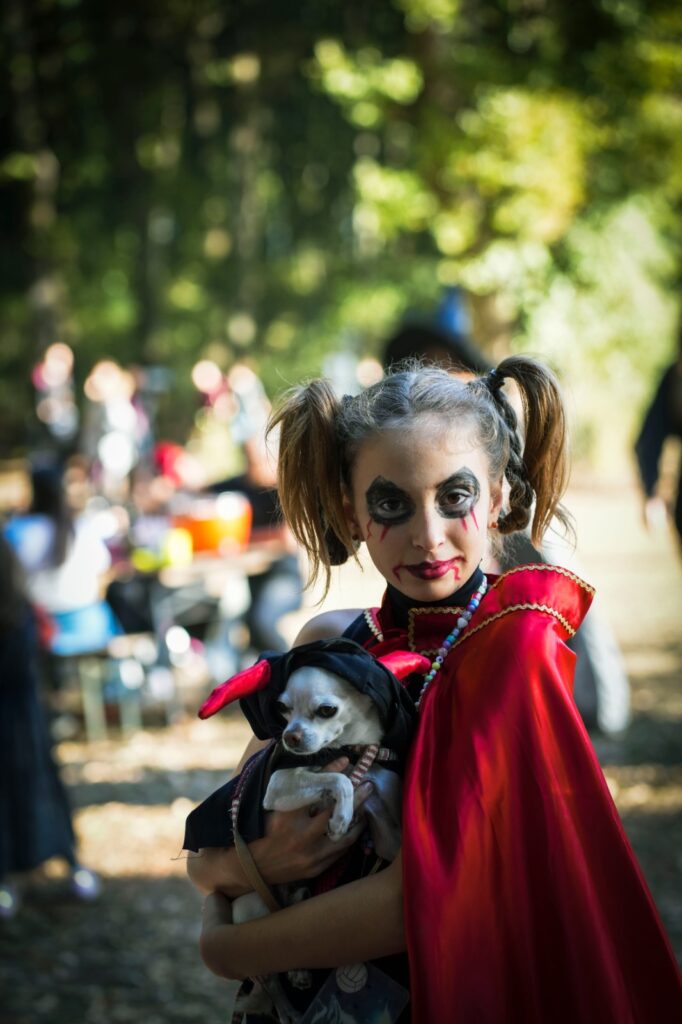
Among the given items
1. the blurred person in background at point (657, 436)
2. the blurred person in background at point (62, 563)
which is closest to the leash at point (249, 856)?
the blurred person in background at point (657, 436)

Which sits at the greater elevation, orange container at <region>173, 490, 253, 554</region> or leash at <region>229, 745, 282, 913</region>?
orange container at <region>173, 490, 253, 554</region>

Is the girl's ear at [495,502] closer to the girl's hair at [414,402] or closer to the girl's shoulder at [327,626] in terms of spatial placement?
the girl's hair at [414,402]

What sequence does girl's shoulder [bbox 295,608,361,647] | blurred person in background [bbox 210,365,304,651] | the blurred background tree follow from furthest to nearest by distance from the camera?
the blurred background tree, blurred person in background [bbox 210,365,304,651], girl's shoulder [bbox 295,608,361,647]

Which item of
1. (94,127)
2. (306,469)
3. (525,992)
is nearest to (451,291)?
(306,469)

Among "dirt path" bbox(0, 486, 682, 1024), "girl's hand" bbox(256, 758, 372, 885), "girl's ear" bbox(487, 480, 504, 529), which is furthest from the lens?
"dirt path" bbox(0, 486, 682, 1024)

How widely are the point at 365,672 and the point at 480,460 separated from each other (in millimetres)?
398

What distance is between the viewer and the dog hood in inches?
56.2

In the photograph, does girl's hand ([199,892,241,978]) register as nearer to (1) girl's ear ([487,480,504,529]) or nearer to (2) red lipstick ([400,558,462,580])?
(2) red lipstick ([400,558,462,580])

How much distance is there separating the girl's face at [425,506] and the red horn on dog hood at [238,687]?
0.25 m

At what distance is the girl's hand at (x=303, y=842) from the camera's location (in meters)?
1.46

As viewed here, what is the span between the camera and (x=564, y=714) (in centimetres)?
142

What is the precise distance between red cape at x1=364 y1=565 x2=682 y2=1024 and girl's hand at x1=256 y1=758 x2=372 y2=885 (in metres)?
0.10

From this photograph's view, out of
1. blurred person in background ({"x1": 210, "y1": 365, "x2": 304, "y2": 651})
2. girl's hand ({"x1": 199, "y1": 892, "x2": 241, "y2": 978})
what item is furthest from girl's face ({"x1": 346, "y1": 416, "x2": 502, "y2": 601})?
blurred person in background ({"x1": 210, "y1": 365, "x2": 304, "y2": 651})

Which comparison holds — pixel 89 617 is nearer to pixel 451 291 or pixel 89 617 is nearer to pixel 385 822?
pixel 451 291
